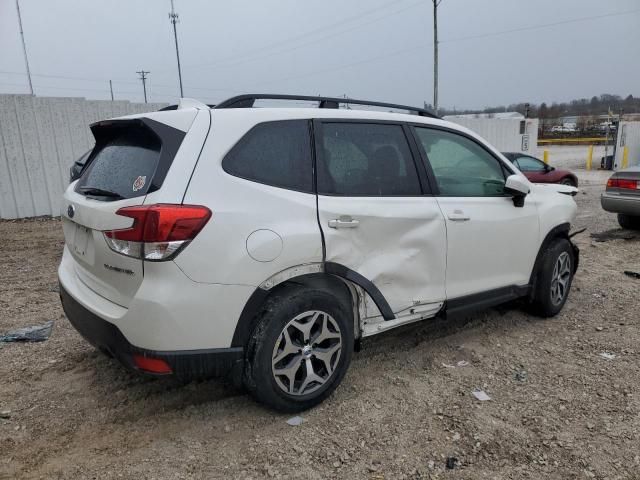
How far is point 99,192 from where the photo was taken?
2.66 meters

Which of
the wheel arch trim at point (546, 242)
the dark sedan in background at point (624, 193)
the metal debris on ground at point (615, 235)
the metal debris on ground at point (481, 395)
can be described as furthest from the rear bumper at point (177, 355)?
the dark sedan in background at point (624, 193)

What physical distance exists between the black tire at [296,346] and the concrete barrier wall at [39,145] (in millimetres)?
9127

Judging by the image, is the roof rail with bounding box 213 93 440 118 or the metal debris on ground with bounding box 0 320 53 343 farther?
the metal debris on ground with bounding box 0 320 53 343

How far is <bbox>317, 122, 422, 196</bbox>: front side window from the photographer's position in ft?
9.44

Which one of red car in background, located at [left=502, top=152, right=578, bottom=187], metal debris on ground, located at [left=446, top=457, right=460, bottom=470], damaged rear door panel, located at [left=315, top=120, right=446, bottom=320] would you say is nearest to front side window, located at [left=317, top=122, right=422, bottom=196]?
damaged rear door panel, located at [left=315, top=120, right=446, bottom=320]

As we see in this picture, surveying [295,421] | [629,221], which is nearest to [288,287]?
[295,421]

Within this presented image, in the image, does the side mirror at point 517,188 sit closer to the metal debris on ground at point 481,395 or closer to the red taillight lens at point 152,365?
the metal debris on ground at point 481,395

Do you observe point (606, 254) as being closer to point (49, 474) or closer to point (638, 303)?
point (638, 303)

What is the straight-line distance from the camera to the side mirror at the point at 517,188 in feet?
12.1

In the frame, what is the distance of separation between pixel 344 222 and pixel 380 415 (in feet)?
3.86

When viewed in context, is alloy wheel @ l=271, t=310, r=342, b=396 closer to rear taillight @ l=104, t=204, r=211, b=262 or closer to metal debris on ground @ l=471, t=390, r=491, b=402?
rear taillight @ l=104, t=204, r=211, b=262

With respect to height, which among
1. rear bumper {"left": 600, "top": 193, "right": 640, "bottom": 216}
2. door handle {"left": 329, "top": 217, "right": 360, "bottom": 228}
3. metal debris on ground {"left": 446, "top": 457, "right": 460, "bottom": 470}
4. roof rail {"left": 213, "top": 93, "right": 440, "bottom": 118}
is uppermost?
roof rail {"left": 213, "top": 93, "right": 440, "bottom": 118}

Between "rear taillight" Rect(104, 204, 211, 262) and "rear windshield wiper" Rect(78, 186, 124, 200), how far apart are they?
0.80ft

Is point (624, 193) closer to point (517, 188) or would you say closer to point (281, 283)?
point (517, 188)
